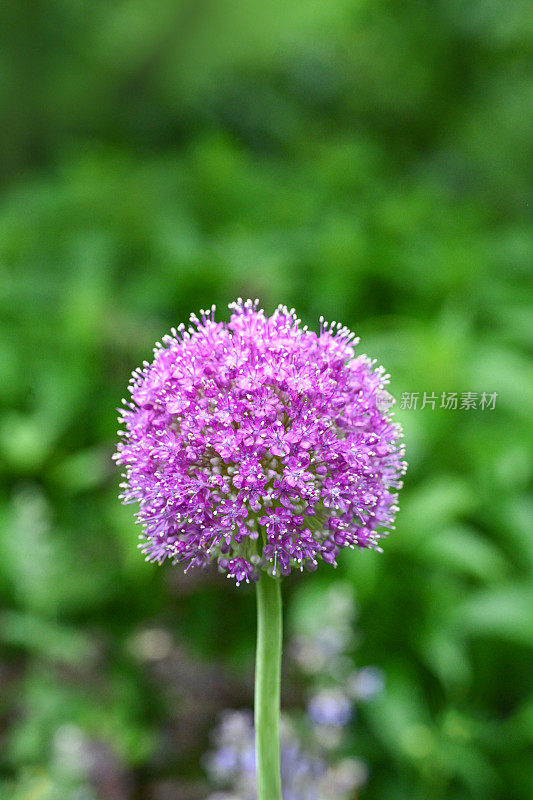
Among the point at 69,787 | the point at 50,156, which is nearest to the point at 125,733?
the point at 69,787

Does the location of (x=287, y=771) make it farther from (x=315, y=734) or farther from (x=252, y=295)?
(x=252, y=295)

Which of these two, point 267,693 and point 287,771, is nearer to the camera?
point 267,693

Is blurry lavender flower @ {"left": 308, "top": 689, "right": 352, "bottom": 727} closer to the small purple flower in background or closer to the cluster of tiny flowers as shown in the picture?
the small purple flower in background

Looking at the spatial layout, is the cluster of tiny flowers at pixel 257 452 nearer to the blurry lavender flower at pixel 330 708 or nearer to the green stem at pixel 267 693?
the green stem at pixel 267 693

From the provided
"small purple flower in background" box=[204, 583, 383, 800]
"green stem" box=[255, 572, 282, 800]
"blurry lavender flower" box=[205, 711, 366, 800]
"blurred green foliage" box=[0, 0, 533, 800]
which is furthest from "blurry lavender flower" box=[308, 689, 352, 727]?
"green stem" box=[255, 572, 282, 800]

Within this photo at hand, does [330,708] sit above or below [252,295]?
below

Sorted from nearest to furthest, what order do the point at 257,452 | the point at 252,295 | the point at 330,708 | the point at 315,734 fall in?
the point at 257,452 → the point at 330,708 → the point at 315,734 → the point at 252,295

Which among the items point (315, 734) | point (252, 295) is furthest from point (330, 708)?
point (252, 295)

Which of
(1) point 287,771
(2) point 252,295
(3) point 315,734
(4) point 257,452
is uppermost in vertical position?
(2) point 252,295
